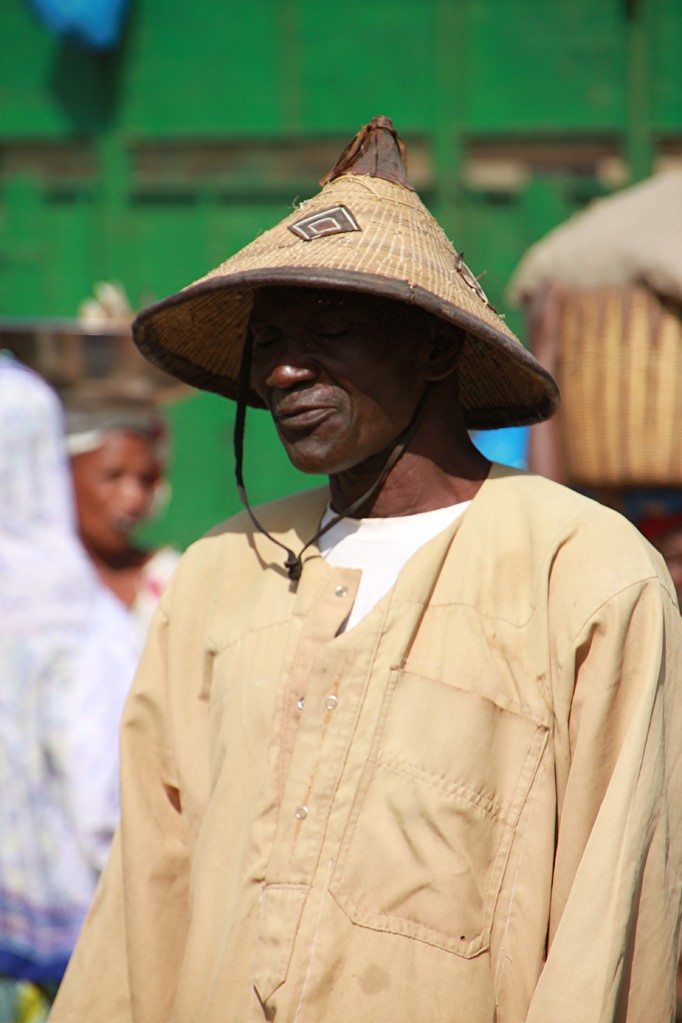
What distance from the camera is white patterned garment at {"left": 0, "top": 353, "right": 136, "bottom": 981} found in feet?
11.2

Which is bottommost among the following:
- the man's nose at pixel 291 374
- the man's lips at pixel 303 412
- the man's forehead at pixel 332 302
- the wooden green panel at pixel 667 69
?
the man's lips at pixel 303 412

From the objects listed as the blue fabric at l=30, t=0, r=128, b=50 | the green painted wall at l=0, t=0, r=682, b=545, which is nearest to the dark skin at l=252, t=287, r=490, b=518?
the green painted wall at l=0, t=0, r=682, b=545

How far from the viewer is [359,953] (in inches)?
70.2

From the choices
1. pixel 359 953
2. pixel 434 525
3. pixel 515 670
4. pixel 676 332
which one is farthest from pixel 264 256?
pixel 676 332

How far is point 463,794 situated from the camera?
1795mm

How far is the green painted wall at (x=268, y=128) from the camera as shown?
5.35 metres

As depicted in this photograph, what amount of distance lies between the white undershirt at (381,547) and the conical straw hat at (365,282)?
28 centimetres

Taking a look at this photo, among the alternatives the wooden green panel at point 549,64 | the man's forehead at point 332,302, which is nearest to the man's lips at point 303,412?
the man's forehead at point 332,302

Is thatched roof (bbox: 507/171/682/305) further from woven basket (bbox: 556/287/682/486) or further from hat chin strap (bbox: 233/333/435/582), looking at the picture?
hat chin strap (bbox: 233/333/435/582)

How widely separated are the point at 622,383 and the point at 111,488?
2376 millimetres

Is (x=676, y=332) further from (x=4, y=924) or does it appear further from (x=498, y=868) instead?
(x=4, y=924)

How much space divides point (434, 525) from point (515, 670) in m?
0.30

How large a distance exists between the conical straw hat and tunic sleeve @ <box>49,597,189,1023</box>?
1.71 ft

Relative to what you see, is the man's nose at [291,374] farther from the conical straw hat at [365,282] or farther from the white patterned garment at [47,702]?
the white patterned garment at [47,702]
